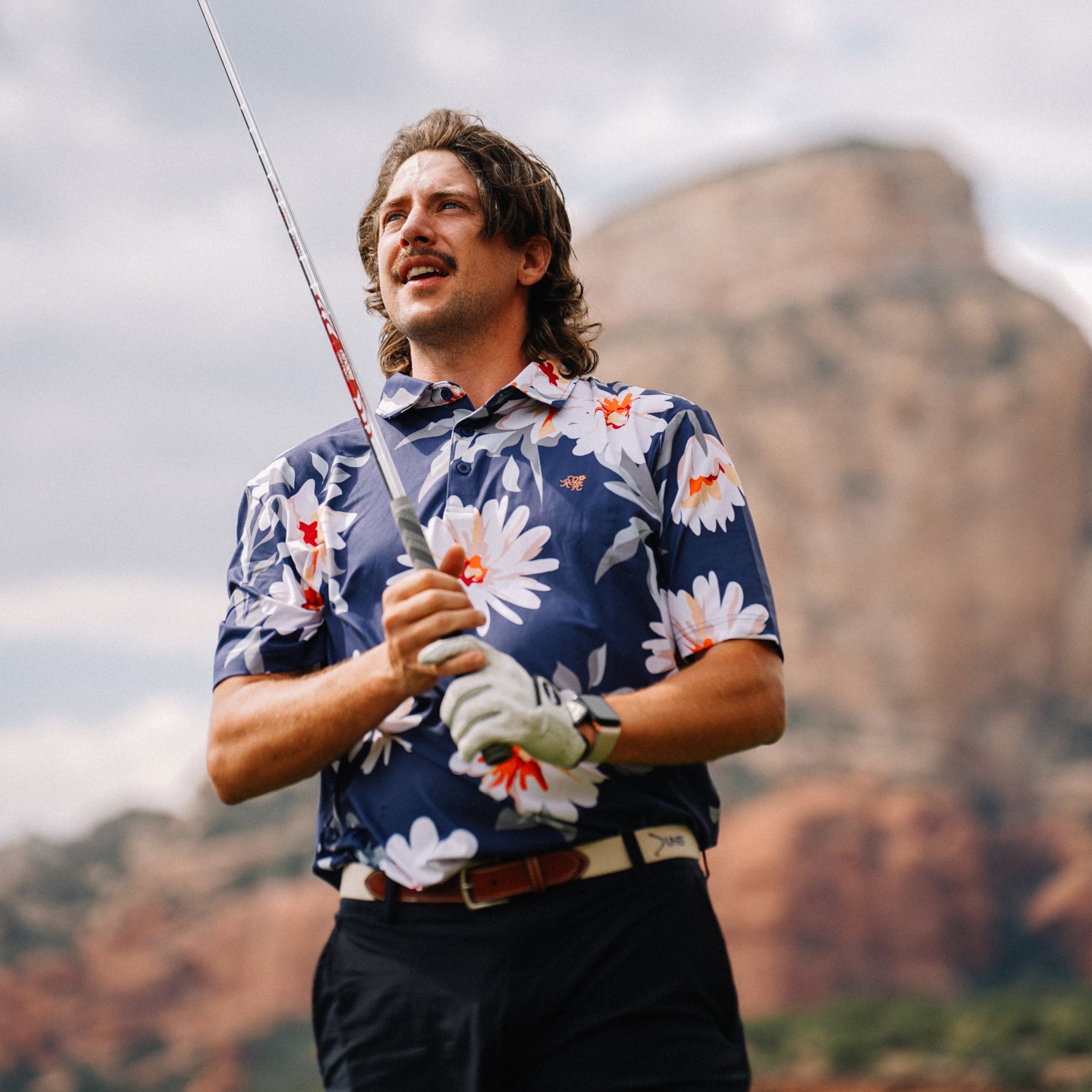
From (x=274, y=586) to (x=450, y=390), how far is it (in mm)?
461

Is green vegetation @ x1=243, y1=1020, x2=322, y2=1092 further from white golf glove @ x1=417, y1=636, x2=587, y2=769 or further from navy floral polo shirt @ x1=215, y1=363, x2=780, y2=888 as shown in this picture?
white golf glove @ x1=417, y1=636, x2=587, y2=769

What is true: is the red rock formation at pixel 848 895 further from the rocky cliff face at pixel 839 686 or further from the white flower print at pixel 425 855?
the white flower print at pixel 425 855

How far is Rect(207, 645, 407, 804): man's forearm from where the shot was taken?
6.45 ft

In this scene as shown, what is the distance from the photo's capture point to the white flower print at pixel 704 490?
2182 millimetres

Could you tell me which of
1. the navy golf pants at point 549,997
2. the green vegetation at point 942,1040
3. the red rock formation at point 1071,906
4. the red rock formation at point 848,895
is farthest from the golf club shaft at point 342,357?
the red rock formation at point 1071,906

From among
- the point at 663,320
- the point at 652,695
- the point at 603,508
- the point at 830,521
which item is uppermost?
the point at 663,320

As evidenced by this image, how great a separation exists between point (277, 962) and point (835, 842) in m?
7.85

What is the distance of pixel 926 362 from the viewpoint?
2381 centimetres

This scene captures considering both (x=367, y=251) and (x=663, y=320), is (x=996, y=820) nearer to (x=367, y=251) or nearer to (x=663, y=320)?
(x=663, y=320)

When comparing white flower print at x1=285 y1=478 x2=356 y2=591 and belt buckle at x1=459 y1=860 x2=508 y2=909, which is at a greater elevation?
white flower print at x1=285 y1=478 x2=356 y2=591

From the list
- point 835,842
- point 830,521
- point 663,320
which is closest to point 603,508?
point 835,842

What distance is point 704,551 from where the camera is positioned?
2160 mm

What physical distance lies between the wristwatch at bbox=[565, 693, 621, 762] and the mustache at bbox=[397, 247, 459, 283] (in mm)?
927

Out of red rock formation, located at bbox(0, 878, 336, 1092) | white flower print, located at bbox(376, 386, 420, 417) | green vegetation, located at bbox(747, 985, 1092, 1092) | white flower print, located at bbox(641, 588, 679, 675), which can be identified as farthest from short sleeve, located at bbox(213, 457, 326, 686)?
red rock formation, located at bbox(0, 878, 336, 1092)
